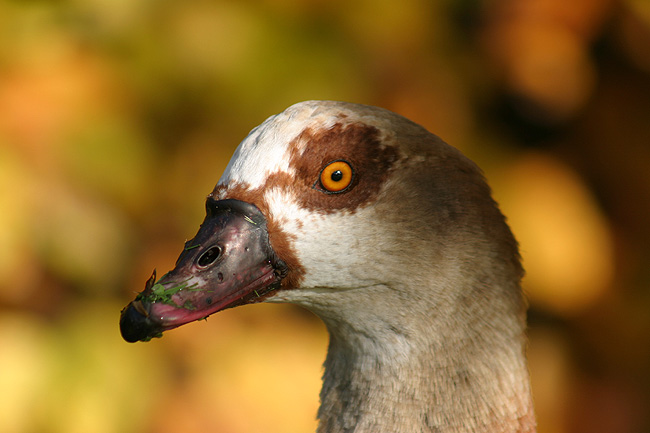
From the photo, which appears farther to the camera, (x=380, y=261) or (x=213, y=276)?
(x=380, y=261)

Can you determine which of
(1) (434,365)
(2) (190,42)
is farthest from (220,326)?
(1) (434,365)

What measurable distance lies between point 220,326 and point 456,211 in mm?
2314

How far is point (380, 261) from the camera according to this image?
5.63ft

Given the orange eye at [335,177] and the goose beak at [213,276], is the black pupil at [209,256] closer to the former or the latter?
the goose beak at [213,276]

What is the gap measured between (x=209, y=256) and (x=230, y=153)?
6.59 ft

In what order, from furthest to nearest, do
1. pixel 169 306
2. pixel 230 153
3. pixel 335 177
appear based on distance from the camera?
pixel 230 153 → pixel 335 177 → pixel 169 306

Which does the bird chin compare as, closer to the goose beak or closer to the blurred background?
the goose beak

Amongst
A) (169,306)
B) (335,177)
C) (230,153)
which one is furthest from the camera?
(230,153)

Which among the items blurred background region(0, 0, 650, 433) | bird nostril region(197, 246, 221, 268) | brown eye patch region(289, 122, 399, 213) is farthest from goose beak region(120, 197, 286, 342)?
blurred background region(0, 0, 650, 433)

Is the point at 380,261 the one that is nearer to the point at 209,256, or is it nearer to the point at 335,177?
the point at 335,177

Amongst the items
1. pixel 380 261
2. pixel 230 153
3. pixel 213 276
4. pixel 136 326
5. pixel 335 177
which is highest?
pixel 230 153

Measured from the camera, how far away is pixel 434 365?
1.74 metres

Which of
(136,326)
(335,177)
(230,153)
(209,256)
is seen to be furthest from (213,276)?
(230,153)

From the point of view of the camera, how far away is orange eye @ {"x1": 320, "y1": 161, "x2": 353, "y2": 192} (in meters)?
1.66
